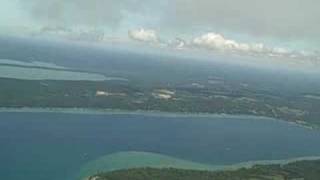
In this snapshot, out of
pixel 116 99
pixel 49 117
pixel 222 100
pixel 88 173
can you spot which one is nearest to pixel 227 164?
pixel 88 173

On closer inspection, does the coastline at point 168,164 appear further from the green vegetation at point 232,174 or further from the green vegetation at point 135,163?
the green vegetation at point 232,174

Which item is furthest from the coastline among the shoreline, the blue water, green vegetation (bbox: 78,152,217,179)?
the shoreline

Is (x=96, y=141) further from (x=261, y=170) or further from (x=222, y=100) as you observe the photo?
(x=222, y=100)

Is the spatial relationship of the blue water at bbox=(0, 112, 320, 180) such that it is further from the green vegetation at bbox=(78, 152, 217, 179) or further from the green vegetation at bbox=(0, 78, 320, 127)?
the green vegetation at bbox=(0, 78, 320, 127)

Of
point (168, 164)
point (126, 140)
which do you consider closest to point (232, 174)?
point (168, 164)

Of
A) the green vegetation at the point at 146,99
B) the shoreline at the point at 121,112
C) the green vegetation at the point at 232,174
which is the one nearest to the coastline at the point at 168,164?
the green vegetation at the point at 232,174

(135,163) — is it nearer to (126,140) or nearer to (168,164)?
(168,164)
